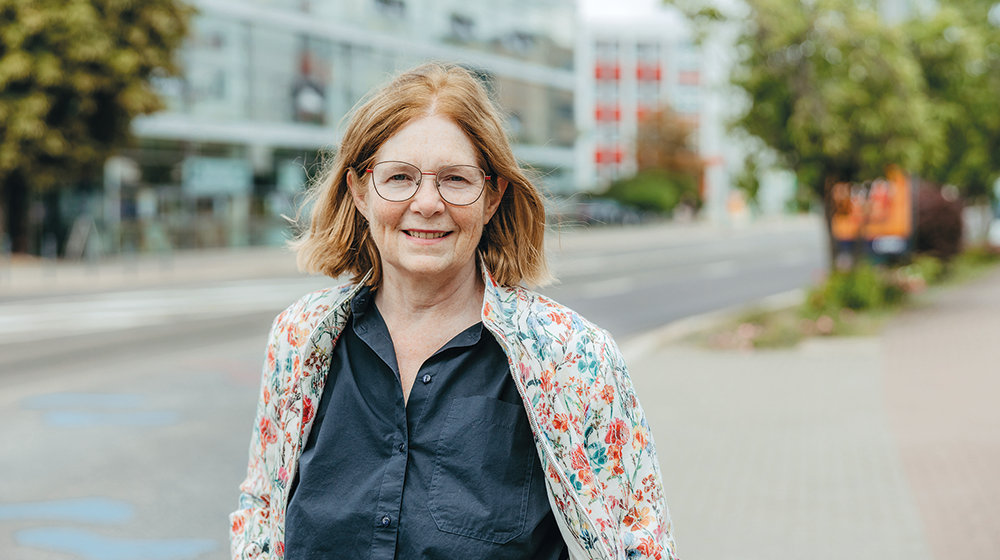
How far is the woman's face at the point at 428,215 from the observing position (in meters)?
1.99

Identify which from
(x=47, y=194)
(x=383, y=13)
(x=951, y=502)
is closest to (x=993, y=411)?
(x=951, y=502)

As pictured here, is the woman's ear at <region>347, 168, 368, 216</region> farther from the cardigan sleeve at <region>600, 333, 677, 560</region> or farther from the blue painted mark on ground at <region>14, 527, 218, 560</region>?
the blue painted mark on ground at <region>14, 527, 218, 560</region>

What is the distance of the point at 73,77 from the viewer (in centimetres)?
2234

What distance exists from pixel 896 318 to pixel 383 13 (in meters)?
27.4

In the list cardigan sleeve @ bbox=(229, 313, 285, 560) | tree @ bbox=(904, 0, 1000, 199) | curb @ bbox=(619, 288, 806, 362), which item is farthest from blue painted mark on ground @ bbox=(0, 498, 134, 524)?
tree @ bbox=(904, 0, 1000, 199)

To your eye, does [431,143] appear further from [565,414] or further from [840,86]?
[840,86]

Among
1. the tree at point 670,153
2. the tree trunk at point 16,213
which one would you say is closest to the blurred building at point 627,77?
the tree at point 670,153

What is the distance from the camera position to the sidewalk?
4.98 meters

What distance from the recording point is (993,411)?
25.4 feet

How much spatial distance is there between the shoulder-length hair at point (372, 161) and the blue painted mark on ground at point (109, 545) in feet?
9.96

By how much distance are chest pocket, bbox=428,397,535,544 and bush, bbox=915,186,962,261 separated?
1848 cm

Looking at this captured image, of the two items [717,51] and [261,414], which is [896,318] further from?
[261,414]

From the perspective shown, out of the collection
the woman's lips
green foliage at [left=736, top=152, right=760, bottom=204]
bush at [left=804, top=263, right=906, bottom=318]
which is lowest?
bush at [left=804, top=263, right=906, bottom=318]

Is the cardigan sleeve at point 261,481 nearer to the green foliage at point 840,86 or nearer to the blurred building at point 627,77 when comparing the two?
the green foliage at point 840,86
